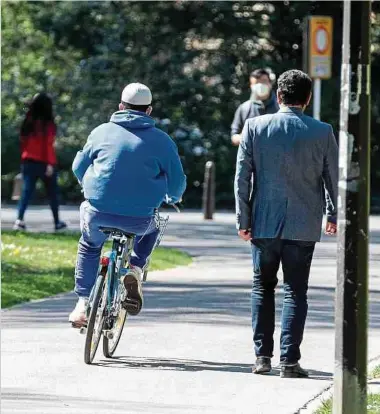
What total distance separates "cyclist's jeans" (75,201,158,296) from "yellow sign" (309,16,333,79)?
17.7 m

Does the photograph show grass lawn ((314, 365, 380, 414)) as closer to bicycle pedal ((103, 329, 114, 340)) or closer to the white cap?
bicycle pedal ((103, 329, 114, 340))

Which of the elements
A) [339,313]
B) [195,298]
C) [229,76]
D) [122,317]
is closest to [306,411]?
[339,313]

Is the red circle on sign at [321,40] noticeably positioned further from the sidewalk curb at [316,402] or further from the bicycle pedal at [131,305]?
the sidewalk curb at [316,402]

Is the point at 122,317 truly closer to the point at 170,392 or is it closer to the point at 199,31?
the point at 170,392

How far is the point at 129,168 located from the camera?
9680mm

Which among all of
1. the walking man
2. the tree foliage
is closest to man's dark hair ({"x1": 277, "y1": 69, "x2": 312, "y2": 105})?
the walking man

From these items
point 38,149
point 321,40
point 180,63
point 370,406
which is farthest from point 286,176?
point 180,63

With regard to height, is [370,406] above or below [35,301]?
above

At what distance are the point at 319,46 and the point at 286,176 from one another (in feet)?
63.8

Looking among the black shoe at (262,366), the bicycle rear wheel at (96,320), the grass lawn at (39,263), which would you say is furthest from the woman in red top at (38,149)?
the black shoe at (262,366)

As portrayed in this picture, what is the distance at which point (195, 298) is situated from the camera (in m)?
13.7

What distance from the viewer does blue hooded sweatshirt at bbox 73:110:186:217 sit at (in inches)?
380

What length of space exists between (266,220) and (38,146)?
1255cm

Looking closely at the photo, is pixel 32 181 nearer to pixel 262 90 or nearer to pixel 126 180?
pixel 262 90
